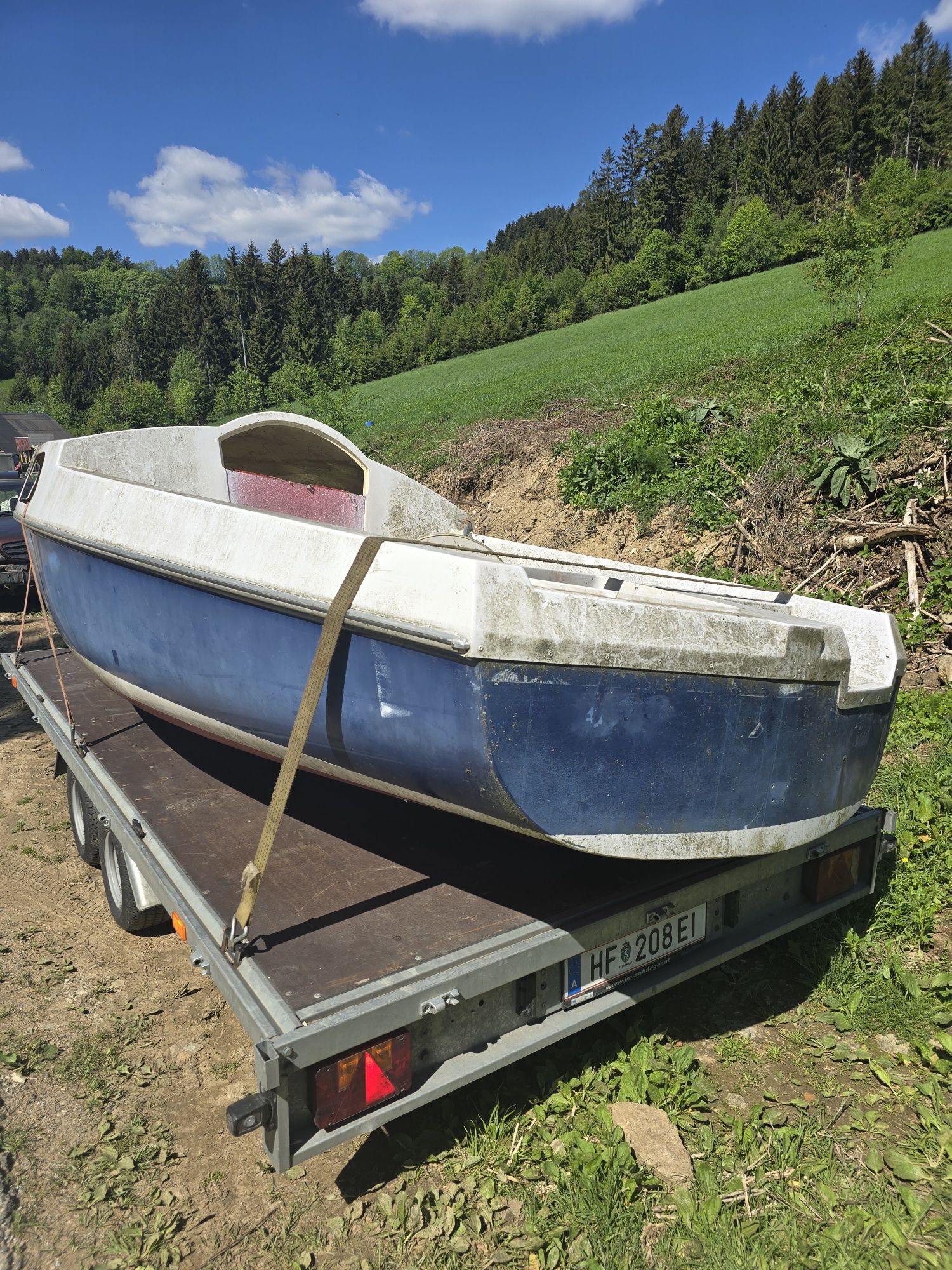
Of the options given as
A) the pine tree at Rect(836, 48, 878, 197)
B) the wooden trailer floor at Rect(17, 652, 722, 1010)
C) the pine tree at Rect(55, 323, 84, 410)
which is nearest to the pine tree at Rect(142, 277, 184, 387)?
the pine tree at Rect(55, 323, 84, 410)

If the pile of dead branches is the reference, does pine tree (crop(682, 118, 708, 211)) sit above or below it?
above

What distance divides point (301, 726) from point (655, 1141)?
1.55 meters

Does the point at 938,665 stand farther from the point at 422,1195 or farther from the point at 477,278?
the point at 477,278

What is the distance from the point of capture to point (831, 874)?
2.92 meters

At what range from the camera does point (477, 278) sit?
80.3 m

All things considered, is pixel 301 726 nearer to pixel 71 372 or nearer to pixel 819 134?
pixel 819 134

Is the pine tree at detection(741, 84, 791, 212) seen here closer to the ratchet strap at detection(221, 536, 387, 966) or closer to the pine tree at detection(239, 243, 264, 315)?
the pine tree at detection(239, 243, 264, 315)

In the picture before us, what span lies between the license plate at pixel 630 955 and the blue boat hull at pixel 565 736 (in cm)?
40

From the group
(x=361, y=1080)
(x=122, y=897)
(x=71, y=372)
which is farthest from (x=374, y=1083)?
(x=71, y=372)

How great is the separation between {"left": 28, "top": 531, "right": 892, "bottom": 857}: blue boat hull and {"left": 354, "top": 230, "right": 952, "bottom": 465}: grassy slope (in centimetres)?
1217

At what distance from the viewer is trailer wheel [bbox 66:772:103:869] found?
389cm

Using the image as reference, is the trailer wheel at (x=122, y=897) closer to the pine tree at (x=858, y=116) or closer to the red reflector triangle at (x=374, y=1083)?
the red reflector triangle at (x=374, y=1083)

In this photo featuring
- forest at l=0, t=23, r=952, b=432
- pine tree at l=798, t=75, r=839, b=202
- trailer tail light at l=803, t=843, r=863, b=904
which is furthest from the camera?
pine tree at l=798, t=75, r=839, b=202

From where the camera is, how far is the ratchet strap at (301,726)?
6.85 feet
